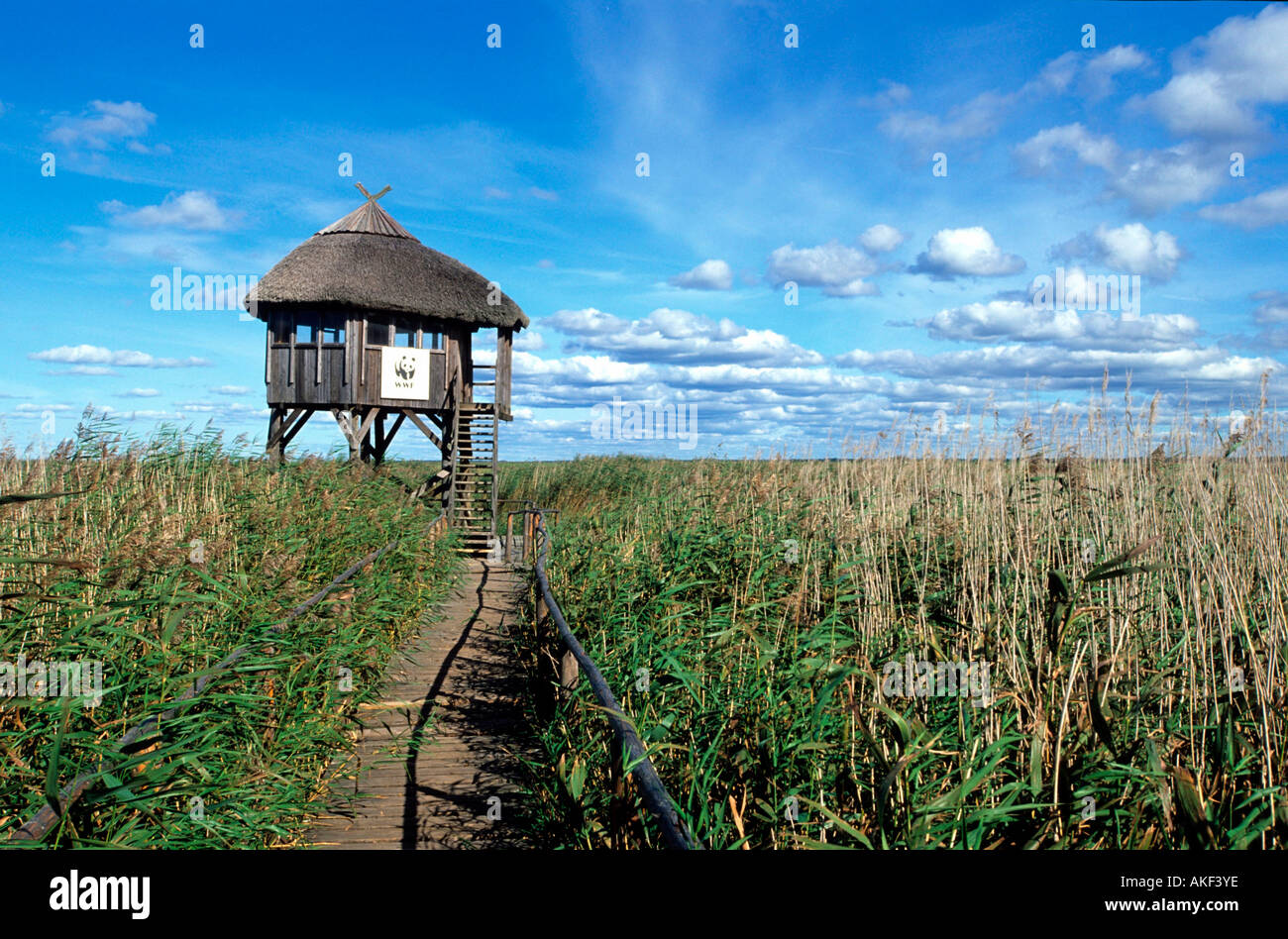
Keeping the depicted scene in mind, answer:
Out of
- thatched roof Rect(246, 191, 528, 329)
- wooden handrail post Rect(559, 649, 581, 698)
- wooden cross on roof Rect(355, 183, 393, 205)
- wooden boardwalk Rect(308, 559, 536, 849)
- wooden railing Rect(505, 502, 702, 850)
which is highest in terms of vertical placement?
wooden cross on roof Rect(355, 183, 393, 205)

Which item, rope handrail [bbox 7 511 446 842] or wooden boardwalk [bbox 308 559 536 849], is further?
wooden boardwalk [bbox 308 559 536 849]

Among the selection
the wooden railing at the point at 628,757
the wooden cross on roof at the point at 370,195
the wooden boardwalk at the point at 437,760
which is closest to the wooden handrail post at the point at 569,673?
the wooden railing at the point at 628,757

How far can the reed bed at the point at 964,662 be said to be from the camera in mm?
2762

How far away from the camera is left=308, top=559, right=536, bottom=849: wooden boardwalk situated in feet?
12.4

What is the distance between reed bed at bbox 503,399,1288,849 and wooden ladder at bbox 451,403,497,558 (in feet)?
35.2

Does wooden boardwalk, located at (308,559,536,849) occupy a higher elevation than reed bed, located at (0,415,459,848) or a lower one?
lower

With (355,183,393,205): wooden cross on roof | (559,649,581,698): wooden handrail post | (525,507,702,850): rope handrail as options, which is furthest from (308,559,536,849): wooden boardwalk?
(355,183,393,205): wooden cross on roof

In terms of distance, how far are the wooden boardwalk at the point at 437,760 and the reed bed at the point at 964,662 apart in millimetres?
320

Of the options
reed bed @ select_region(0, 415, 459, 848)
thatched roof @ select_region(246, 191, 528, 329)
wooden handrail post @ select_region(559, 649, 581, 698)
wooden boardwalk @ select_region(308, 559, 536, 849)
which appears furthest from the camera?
thatched roof @ select_region(246, 191, 528, 329)

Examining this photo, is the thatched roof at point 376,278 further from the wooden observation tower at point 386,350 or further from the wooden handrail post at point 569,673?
the wooden handrail post at point 569,673

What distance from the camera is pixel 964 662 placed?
149 inches

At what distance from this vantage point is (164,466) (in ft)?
29.6

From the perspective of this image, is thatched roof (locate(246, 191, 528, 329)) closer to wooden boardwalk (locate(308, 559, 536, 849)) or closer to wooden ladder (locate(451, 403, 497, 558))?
wooden ladder (locate(451, 403, 497, 558))
